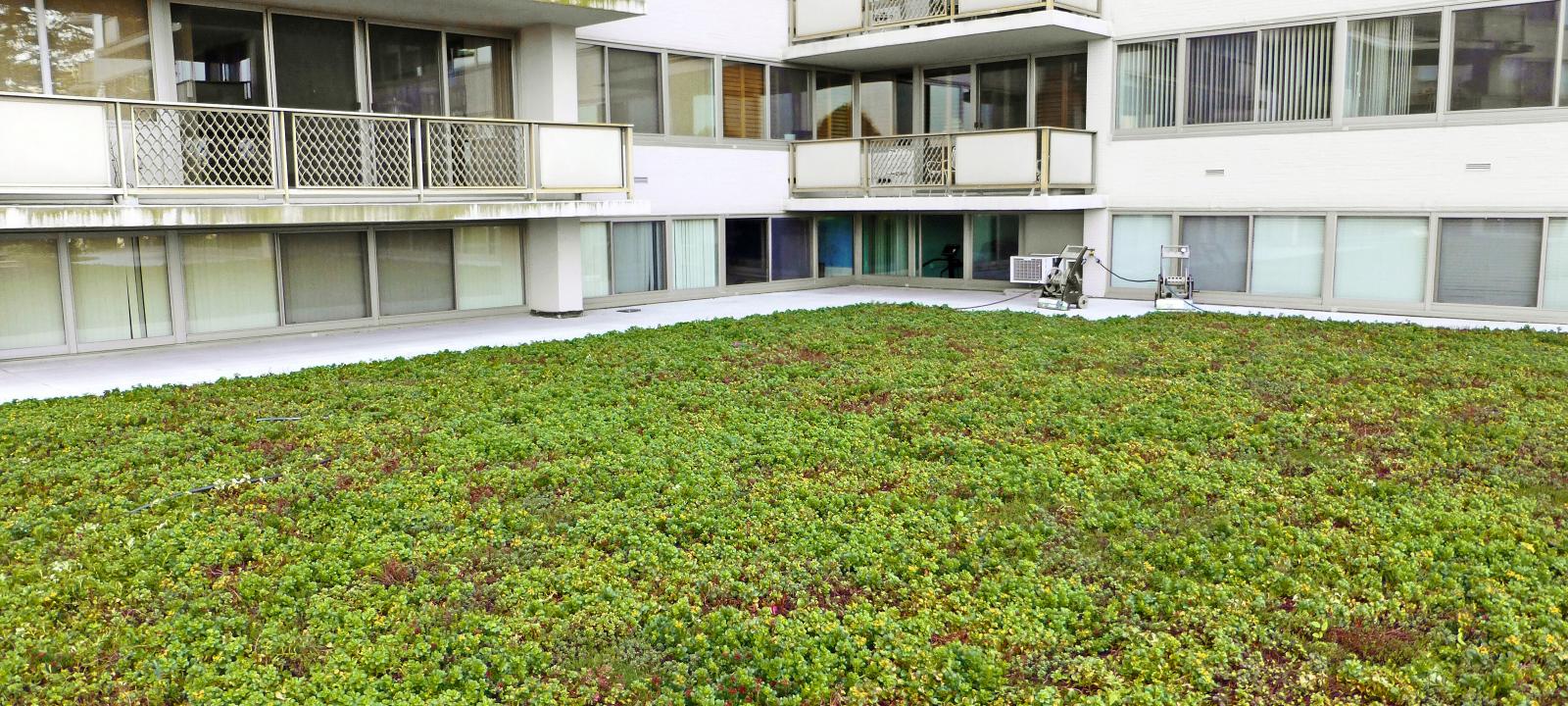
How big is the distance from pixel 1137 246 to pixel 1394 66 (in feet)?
14.1

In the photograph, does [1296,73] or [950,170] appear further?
[950,170]

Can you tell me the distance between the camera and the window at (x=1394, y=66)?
50.7 ft

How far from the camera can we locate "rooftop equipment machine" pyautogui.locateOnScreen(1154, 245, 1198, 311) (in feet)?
55.3

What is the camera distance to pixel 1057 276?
17.3 metres

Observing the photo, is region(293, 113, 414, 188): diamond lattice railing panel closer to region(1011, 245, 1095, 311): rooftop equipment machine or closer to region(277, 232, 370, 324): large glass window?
region(277, 232, 370, 324): large glass window

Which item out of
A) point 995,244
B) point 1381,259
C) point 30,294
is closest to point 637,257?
point 995,244

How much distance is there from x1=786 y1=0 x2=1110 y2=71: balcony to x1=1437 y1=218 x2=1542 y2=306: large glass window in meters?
5.79

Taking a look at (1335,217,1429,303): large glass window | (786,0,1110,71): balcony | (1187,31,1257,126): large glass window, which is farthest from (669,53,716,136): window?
(1335,217,1429,303): large glass window

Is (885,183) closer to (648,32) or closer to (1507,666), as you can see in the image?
(648,32)

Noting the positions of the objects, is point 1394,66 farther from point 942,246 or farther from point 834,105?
point 834,105

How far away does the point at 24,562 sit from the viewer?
6047 mm

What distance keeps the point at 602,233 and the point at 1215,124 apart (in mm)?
9223

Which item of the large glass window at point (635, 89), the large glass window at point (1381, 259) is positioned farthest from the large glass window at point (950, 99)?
the large glass window at point (1381, 259)

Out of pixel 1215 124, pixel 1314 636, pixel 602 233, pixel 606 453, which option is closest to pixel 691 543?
pixel 606 453
